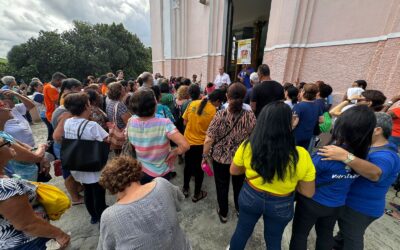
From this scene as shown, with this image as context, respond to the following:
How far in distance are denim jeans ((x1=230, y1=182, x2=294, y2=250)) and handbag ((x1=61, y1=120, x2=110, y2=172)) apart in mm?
1681

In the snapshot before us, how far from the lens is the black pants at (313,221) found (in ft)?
5.20

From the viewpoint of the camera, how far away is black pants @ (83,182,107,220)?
2.35 m

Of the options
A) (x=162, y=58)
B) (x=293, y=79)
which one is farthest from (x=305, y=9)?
(x=162, y=58)

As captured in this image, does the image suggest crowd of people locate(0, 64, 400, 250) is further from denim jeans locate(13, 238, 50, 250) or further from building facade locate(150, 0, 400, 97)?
building facade locate(150, 0, 400, 97)

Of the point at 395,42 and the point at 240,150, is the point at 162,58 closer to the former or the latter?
the point at 395,42

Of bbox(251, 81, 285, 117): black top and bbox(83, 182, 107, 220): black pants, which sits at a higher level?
bbox(251, 81, 285, 117): black top

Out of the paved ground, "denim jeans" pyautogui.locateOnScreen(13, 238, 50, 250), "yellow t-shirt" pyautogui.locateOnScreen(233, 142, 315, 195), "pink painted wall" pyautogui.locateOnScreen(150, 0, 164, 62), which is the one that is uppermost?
"pink painted wall" pyautogui.locateOnScreen(150, 0, 164, 62)

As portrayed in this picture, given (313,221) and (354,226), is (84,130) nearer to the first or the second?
(313,221)

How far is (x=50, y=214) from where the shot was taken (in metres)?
1.63

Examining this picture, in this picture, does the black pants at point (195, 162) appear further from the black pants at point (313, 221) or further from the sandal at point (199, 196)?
the black pants at point (313, 221)

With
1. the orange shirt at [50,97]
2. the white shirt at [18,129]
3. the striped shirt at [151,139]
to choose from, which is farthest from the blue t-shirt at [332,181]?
the orange shirt at [50,97]

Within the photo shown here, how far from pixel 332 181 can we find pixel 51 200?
236 cm

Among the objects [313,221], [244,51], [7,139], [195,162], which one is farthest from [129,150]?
[244,51]

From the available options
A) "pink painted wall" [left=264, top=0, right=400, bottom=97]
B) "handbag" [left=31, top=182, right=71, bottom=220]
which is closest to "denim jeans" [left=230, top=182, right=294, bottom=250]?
"handbag" [left=31, top=182, right=71, bottom=220]
